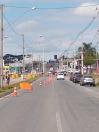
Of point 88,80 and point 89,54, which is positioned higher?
point 89,54

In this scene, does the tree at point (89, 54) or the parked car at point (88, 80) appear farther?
the tree at point (89, 54)

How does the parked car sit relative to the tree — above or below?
below

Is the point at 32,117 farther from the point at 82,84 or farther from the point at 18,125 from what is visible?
the point at 82,84

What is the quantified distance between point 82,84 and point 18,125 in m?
54.1

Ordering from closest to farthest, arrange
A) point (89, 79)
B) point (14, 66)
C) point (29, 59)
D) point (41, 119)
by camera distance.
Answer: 1. point (41, 119)
2. point (89, 79)
3. point (14, 66)
4. point (29, 59)

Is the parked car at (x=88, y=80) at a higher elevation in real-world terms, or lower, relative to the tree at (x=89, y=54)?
lower

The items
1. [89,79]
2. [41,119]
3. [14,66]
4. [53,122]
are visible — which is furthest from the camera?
[14,66]

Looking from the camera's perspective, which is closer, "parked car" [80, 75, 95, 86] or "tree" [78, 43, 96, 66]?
"parked car" [80, 75, 95, 86]

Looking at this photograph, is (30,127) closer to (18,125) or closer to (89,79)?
(18,125)

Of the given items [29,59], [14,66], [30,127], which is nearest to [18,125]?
[30,127]

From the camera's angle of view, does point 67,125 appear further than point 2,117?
No

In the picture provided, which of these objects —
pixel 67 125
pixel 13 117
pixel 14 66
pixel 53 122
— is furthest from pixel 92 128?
pixel 14 66

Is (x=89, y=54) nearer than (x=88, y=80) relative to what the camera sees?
No

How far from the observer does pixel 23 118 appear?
66.8 feet
